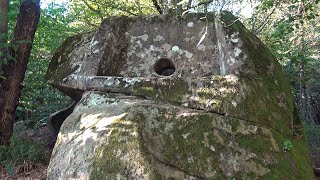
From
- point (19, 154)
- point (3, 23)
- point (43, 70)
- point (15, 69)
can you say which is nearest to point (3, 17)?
point (3, 23)

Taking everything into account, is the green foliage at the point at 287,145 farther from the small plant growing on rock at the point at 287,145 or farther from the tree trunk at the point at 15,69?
the tree trunk at the point at 15,69

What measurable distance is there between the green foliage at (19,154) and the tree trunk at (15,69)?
0.31 metres

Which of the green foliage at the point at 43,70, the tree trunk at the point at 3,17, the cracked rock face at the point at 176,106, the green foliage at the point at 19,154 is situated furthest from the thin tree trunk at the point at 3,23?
the green foliage at the point at 43,70

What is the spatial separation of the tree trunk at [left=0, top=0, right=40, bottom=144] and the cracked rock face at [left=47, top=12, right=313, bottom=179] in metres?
0.70

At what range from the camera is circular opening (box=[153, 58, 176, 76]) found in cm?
503

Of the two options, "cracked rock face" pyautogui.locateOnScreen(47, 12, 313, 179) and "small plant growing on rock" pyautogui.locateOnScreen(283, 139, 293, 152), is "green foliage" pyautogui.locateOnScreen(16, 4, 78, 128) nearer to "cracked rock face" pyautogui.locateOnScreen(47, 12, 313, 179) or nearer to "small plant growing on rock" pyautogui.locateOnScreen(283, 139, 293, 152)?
"cracked rock face" pyautogui.locateOnScreen(47, 12, 313, 179)

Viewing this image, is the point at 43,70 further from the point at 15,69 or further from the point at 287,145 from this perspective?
the point at 287,145

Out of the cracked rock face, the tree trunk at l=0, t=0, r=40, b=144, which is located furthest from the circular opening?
the tree trunk at l=0, t=0, r=40, b=144

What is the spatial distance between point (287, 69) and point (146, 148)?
25.4ft

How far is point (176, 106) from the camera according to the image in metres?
3.89

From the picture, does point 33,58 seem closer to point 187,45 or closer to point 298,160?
point 187,45

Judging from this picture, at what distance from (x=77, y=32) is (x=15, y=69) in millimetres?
3443

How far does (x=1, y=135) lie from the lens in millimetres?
5633

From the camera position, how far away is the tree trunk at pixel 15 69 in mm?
5676
